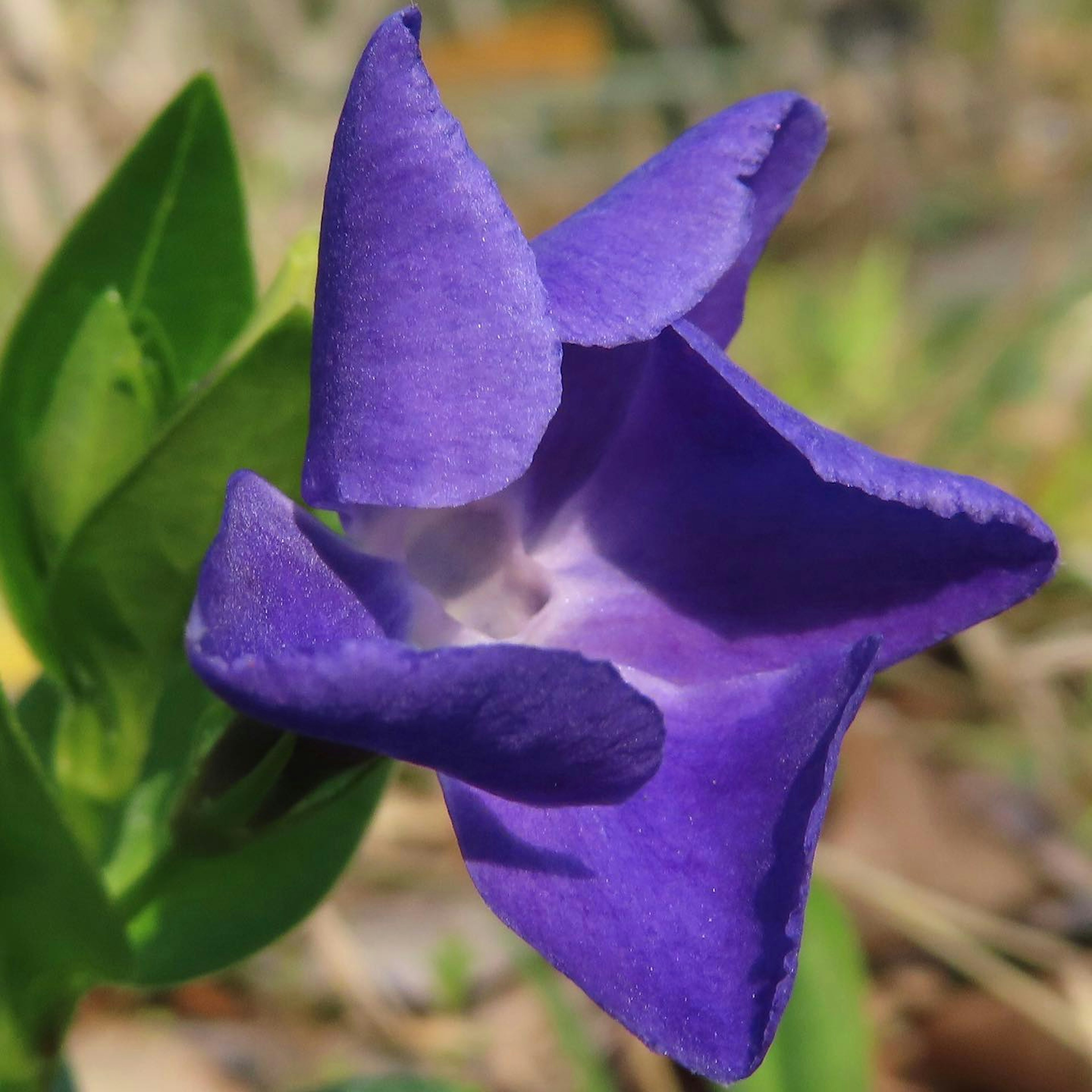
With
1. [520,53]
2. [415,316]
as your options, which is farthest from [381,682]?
[520,53]

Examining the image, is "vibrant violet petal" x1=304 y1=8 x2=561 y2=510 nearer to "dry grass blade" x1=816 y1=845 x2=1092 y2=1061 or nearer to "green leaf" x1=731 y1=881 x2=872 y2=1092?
"green leaf" x1=731 y1=881 x2=872 y2=1092

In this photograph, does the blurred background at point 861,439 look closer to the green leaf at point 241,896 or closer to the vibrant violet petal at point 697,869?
the green leaf at point 241,896

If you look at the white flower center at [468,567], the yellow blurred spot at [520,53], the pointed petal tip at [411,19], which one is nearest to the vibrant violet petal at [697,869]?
the white flower center at [468,567]

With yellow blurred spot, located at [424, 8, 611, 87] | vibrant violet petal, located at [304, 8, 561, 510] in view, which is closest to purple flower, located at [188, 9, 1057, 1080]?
vibrant violet petal, located at [304, 8, 561, 510]

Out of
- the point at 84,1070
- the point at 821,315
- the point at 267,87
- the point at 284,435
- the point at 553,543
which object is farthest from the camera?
the point at 267,87

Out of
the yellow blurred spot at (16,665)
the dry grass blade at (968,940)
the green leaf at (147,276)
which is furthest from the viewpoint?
the yellow blurred spot at (16,665)

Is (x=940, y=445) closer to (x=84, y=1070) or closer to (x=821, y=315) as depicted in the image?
(x=821, y=315)

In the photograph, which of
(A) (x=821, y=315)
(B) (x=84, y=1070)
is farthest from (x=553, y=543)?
(A) (x=821, y=315)
